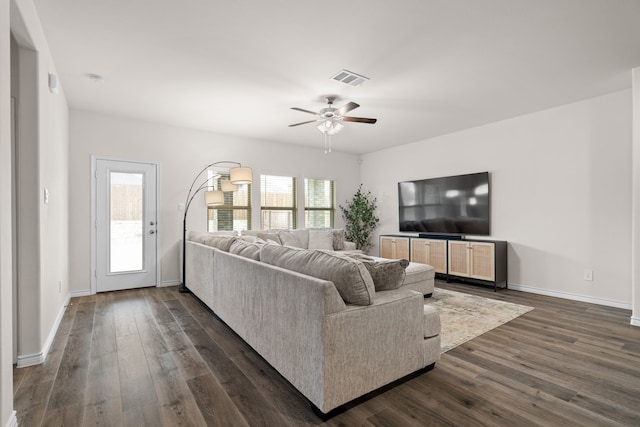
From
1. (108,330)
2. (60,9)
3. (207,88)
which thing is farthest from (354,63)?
(108,330)

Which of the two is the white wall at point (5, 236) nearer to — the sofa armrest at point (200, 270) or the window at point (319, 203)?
the sofa armrest at point (200, 270)

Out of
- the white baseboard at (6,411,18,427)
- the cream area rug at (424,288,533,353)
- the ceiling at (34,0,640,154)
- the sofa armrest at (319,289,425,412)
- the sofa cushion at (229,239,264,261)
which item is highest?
the ceiling at (34,0,640,154)

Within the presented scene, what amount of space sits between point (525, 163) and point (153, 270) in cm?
608

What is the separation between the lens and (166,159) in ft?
17.3

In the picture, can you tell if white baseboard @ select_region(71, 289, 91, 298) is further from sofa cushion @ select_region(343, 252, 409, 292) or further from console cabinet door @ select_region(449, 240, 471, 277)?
console cabinet door @ select_region(449, 240, 471, 277)

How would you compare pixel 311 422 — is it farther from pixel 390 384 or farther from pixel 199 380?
pixel 199 380

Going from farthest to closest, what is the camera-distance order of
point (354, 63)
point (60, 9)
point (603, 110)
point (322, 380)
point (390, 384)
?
point (603, 110) → point (354, 63) → point (60, 9) → point (390, 384) → point (322, 380)

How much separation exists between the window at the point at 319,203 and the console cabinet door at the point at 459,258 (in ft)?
9.30

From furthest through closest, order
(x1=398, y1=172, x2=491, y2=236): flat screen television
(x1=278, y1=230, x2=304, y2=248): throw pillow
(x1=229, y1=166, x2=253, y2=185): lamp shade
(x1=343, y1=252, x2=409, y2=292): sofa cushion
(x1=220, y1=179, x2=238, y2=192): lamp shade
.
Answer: (x1=278, y1=230, x2=304, y2=248): throw pillow, (x1=398, y1=172, x2=491, y2=236): flat screen television, (x1=220, y1=179, x2=238, y2=192): lamp shade, (x1=229, y1=166, x2=253, y2=185): lamp shade, (x1=343, y1=252, x2=409, y2=292): sofa cushion

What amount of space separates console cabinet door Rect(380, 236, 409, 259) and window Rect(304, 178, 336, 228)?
1384mm

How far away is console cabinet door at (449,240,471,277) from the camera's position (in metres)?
5.18

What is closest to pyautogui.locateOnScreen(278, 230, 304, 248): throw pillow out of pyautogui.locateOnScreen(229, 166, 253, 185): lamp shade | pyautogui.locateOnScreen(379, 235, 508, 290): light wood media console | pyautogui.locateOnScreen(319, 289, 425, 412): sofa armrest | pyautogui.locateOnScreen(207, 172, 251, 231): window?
pyautogui.locateOnScreen(207, 172, 251, 231): window

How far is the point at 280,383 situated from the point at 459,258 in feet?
13.3

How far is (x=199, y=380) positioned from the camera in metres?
2.24
